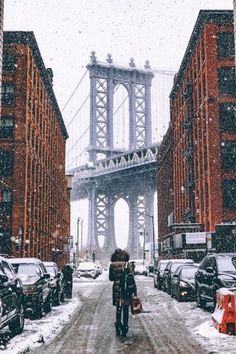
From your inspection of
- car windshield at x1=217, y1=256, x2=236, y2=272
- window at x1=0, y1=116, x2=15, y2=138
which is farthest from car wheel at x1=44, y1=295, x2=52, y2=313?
window at x1=0, y1=116, x2=15, y2=138

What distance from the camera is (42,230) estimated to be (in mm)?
58281

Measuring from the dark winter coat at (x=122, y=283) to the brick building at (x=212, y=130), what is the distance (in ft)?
118

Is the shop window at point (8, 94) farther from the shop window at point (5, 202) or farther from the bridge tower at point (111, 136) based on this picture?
the bridge tower at point (111, 136)

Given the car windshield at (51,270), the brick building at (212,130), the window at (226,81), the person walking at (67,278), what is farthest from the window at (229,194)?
the car windshield at (51,270)

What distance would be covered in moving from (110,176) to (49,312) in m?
85.0

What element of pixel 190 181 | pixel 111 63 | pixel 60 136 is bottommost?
pixel 190 181

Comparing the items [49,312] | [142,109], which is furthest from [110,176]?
[49,312]

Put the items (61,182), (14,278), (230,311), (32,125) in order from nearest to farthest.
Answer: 1. (230,311)
2. (14,278)
3. (32,125)
4. (61,182)

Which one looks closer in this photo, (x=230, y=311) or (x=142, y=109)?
(x=230, y=311)

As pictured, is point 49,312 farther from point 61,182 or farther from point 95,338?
point 61,182

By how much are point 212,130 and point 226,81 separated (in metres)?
4.48

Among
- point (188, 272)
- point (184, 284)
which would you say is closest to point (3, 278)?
point (184, 284)

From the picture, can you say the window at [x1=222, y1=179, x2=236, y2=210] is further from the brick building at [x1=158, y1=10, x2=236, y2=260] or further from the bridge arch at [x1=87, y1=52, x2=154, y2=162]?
the bridge arch at [x1=87, y1=52, x2=154, y2=162]

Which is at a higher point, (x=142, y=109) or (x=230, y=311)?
(x=142, y=109)
